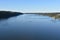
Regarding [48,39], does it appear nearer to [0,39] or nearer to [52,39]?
[52,39]

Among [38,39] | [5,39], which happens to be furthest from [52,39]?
[5,39]

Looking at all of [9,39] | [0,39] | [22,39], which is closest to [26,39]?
[22,39]

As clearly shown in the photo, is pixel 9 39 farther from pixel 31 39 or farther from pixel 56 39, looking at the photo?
pixel 56 39

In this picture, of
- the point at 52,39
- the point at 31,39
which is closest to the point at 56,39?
the point at 52,39

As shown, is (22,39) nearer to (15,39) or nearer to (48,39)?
(15,39)

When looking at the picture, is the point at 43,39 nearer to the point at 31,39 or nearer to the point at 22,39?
the point at 31,39

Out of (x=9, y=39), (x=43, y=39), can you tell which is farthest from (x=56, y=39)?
(x=9, y=39)
